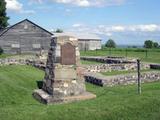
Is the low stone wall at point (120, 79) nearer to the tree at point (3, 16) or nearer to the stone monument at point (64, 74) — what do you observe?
the stone monument at point (64, 74)

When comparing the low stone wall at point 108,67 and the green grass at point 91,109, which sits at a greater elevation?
the low stone wall at point 108,67

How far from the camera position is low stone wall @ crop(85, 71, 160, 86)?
56.5 feet

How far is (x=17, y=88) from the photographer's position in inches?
617

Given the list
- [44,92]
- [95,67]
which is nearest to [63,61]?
[44,92]

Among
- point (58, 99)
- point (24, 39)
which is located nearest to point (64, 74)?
point (58, 99)

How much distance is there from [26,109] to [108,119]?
2.90 meters

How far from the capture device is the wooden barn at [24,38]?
165ft

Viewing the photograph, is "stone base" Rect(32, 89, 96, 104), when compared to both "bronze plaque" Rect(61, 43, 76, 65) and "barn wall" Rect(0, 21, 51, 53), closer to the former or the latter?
"bronze plaque" Rect(61, 43, 76, 65)

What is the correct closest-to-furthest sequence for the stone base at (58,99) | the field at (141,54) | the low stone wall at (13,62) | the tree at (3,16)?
the stone base at (58,99) < the low stone wall at (13,62) < the field at (141,54) < the tree at (3,16)

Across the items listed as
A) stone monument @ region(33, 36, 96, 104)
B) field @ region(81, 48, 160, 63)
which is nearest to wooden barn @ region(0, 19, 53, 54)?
field @ region(81, 48, 160, 63)

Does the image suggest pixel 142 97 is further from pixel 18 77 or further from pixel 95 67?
pixel 95 67

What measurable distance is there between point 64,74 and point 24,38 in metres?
37.3

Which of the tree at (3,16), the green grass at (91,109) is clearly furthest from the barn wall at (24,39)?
the green grass at (91,109)

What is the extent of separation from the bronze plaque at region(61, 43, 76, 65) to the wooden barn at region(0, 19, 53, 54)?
119 ft
